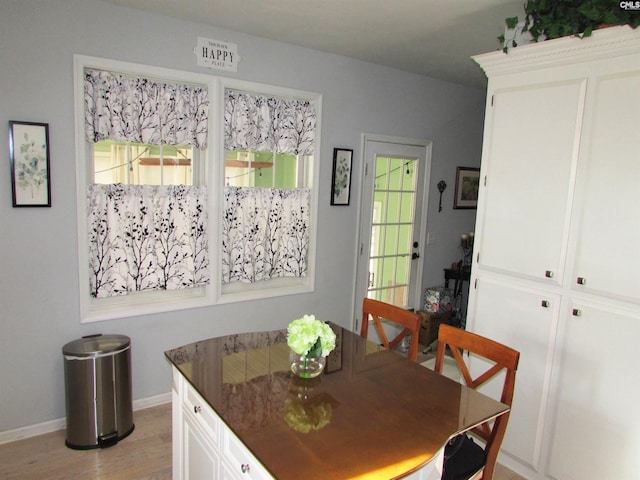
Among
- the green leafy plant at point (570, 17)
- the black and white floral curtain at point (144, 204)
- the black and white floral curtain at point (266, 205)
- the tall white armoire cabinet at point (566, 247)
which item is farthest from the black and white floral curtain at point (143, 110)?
the green leafy plant at point (570, 17)

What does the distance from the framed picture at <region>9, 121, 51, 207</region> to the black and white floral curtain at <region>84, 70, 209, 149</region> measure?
0.27 meters

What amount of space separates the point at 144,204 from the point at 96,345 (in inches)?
36.3

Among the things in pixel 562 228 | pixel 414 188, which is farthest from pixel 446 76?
pixel 562 228

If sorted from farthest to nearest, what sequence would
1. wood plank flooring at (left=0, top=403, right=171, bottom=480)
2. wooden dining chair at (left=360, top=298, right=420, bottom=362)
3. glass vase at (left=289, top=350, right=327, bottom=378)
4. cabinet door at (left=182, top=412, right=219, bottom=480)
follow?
wood plank flooring at (left=0, top=403, right=171, bottom=480)
wooden dining chair at (left=360, top=298, right=420, bottom=362)
glass vase at (left=289, top=350, right=327, bottom=378)
cabinet door at (left=182, top=412, right=219, bottom=480)

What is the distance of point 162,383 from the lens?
3.16 m

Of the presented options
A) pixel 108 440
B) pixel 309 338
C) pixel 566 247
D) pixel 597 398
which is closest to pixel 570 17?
pixel 566 247

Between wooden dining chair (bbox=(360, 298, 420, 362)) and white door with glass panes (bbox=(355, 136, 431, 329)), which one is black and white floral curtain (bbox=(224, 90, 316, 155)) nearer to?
white door with glass panes (bbox=(355, 136, 431, 329))

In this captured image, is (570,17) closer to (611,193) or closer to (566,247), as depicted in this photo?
(611,193)

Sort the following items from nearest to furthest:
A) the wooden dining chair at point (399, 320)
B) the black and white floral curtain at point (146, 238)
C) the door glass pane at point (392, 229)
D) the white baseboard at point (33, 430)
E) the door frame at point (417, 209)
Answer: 1. the wooden dining chair at point (399, 320)
2. the white baseboard at point (33, 430)
3. the black and white floral curtain at point (146, 238)
4. the door frame at point (417, 209)
5. the door glass pane at point (392, 229)

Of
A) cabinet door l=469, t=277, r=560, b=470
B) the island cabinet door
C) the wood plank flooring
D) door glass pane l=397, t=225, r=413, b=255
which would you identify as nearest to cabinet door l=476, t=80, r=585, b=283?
cabinet door l=469, t=277, r=560, b=470

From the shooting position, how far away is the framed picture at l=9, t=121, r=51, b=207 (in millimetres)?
2482

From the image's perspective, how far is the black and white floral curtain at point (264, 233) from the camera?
3303 mm

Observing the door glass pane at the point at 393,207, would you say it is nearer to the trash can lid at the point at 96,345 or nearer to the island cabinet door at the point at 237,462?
the trash can lid at the point at 96,345

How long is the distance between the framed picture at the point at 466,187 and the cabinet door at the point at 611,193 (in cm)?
254
